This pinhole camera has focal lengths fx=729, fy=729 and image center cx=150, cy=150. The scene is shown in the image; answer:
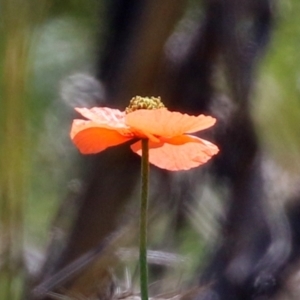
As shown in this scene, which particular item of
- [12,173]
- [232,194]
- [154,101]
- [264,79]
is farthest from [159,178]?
[154,101]

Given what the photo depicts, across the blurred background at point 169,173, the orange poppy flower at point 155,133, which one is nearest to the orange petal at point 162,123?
the orange poppy flower at point 155,133

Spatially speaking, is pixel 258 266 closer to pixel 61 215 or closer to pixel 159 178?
pixel 159 178

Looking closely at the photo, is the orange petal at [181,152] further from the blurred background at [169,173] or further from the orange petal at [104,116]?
the blurred background at [169,173]

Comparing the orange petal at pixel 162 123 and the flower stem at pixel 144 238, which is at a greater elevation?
the orange petal at pixel 162 123

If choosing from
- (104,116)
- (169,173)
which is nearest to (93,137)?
(104,116)

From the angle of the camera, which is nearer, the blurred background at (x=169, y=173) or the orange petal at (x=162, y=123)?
the orange petal at (x=162, y=123)

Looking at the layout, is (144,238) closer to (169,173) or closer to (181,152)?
(181,152)
